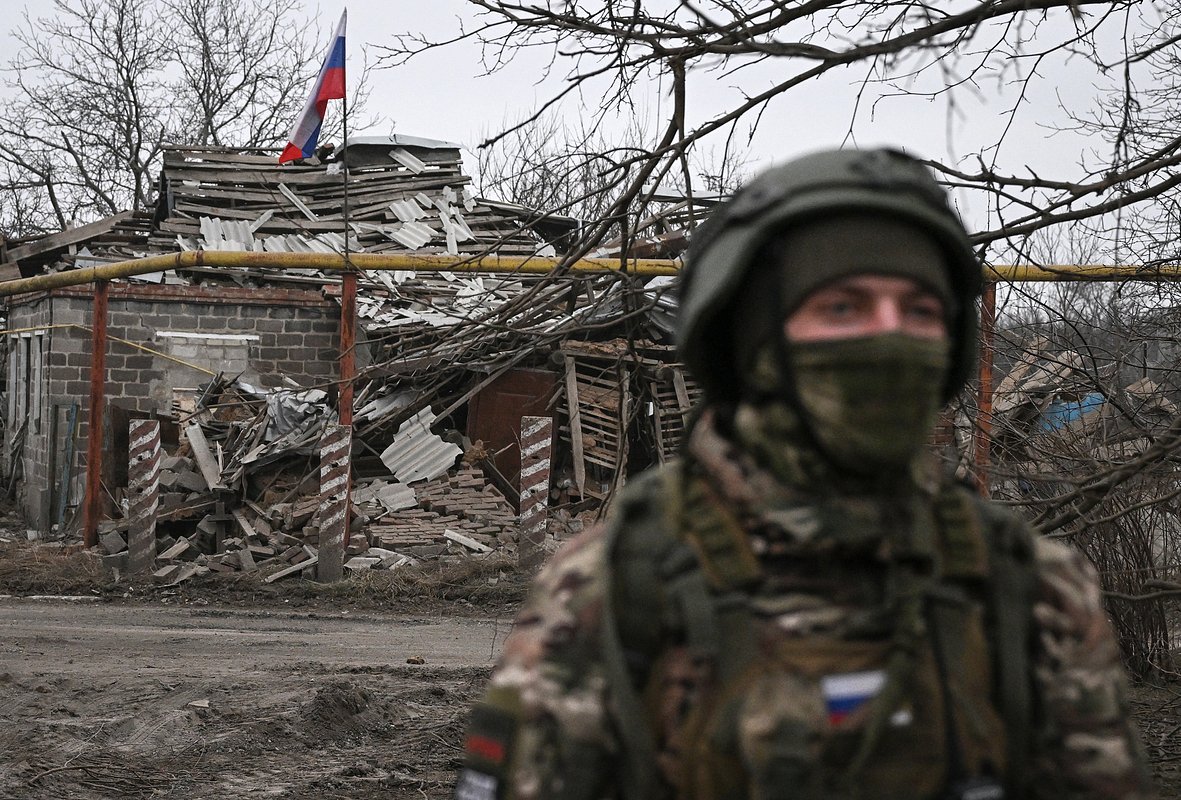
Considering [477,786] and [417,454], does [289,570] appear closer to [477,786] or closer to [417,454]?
[417,454]

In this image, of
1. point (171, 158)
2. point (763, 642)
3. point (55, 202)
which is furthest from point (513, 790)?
point (55, 202)

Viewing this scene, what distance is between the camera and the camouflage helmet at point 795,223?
1.61 m

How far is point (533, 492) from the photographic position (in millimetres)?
11641

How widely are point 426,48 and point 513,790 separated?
4.14 metres

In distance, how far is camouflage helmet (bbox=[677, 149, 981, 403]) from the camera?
5.27 ft

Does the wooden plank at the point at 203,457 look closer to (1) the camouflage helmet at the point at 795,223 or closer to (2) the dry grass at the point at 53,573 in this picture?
(2) the dry grass at the point at 53,573

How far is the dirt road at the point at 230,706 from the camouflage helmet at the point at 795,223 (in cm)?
419

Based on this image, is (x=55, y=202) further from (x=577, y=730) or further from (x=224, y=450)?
(x=577, y=730)

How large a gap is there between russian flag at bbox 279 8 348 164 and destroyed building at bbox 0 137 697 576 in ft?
4.81

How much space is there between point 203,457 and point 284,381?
7.42 feet

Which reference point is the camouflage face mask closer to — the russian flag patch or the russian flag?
the russian flag patch

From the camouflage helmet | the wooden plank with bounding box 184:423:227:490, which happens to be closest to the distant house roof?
the wooden plank with bounding box 184:423:227:490

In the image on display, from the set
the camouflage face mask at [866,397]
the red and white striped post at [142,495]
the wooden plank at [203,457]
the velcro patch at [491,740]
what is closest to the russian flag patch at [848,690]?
the camouflage face mask at [866,397]

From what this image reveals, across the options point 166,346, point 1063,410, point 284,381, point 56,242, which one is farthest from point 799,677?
point 56,242
